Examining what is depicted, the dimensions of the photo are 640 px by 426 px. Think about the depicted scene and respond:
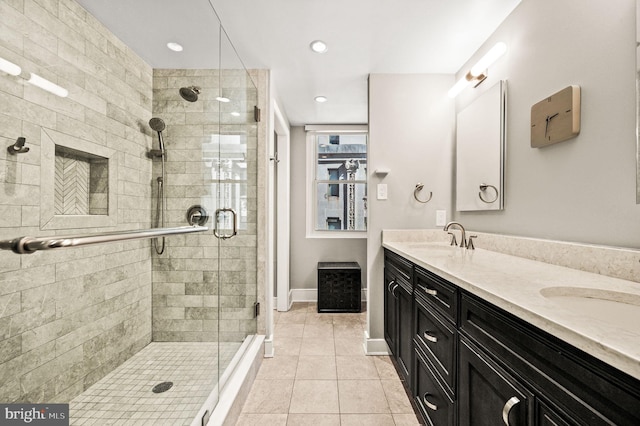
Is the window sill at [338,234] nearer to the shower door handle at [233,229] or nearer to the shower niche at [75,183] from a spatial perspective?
the shower door handle at [233,229]

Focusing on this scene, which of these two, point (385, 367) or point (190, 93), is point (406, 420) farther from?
point (190, 93)

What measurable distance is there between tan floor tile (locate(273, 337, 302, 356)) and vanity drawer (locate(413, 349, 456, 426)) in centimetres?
115

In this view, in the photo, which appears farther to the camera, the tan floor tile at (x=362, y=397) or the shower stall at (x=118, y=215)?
the tan floor tile at (x=362, y=397)

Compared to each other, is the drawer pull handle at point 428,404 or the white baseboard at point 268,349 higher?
the drawer pull handle at point 428,404

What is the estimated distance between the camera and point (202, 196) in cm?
159

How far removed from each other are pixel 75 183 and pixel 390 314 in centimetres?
200

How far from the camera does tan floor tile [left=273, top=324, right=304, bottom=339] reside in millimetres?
2708

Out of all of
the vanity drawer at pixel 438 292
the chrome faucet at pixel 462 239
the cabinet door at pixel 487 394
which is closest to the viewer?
the cabinet door at pixel 487 394

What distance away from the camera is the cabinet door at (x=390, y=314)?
1.99m

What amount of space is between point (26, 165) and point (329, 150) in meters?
3.28

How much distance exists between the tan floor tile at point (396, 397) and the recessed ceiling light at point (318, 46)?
236 centimetres

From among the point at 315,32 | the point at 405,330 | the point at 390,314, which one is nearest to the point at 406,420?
the point at 405,330

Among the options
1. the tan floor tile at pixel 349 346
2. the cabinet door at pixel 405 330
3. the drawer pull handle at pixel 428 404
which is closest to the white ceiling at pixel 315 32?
the cabinet door at pixel 405 330

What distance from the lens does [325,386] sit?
6.16 ft
